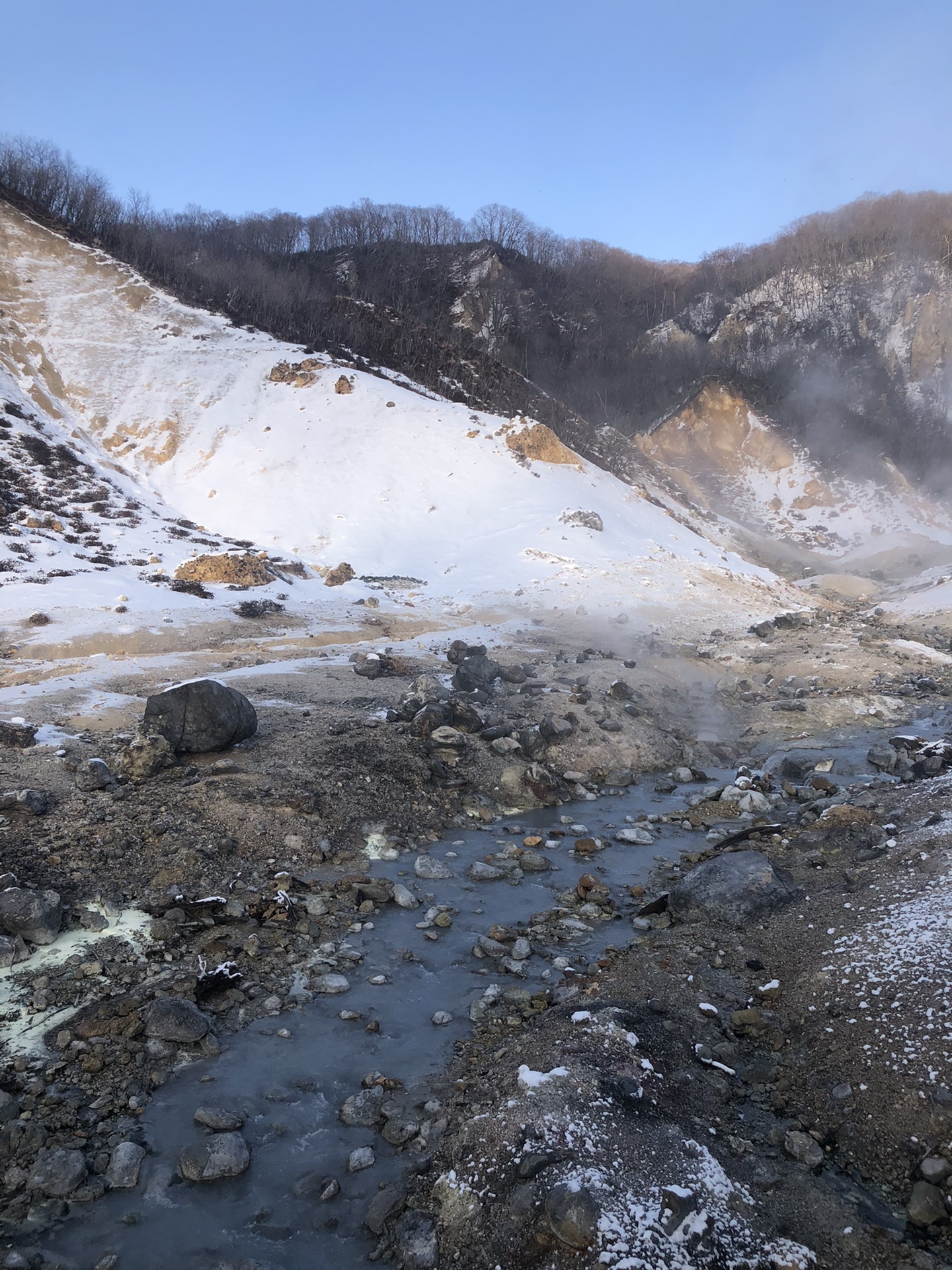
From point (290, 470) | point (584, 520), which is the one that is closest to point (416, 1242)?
point (584, 520)

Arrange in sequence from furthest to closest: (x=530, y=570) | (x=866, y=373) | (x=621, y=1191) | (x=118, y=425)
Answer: (x=866, y=373) < (x=118, y=425) < (x=530, y=570) < (x=621, y=1191)

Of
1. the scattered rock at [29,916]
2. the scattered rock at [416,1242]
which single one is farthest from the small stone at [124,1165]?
the scattered rock at [29,916]

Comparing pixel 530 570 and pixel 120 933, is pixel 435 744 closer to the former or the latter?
pixel 120 933

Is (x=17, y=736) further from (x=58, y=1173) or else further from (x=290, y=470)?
(x=290, y=470)

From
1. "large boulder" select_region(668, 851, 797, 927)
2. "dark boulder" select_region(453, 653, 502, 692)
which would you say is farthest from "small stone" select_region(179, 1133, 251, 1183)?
"dark boulder" select_region(453, 653, 502, 692)

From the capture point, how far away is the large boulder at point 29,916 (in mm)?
4359

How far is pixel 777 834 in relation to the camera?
655cm

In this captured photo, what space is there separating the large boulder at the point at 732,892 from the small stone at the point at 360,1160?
2833 mm

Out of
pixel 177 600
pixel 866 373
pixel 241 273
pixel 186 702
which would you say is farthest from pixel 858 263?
pixel 186 702

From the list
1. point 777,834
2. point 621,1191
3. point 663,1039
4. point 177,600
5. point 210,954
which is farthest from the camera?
point 177,600

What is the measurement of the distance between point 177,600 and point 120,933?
10.5 meters

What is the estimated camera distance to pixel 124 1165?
3059mm

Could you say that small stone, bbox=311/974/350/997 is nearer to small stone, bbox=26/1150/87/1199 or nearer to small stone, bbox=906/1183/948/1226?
small stone, bbox=26/1150/87/1199

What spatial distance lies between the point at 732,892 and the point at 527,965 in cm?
163
